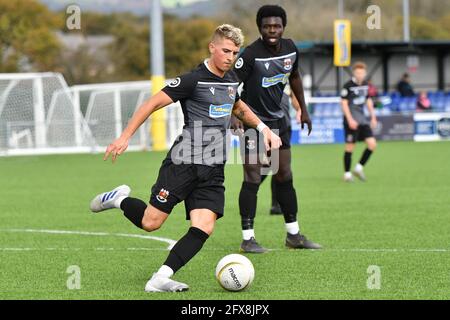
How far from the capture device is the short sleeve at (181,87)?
739cm

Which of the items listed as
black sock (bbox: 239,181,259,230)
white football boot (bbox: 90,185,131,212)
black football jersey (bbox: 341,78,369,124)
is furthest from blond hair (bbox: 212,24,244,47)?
black football jersey (bbox: 341,78,369,124)

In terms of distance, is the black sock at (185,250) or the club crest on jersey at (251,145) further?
the club crest on jersey at (251,145)

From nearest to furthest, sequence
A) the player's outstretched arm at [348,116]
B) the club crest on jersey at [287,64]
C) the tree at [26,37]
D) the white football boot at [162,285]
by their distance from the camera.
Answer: the white football boot at [162,285] < the club crest on jersey at [287,64] < the player's outstretched arm at [348,116] < the tree at [26,37]

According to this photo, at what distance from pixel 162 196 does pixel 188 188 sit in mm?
208

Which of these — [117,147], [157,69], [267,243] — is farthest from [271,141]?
[157,69]

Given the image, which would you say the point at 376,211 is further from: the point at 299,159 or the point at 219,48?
the point at 299,159

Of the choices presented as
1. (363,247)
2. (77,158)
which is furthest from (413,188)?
(77,158)

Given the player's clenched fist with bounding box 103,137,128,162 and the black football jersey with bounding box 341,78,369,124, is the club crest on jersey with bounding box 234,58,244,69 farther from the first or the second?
the black football jersey with bounding box 341,78,369,124

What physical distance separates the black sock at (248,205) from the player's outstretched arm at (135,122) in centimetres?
263

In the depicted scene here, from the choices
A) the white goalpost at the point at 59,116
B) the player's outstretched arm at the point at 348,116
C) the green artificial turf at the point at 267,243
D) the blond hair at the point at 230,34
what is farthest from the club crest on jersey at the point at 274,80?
the white goalpost at the point at 59,116

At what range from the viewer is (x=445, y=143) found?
32.1 m

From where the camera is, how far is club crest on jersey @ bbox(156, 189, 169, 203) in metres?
7.53

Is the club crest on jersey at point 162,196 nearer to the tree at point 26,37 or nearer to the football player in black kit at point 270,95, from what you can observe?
the football player in black kit at point 270,95

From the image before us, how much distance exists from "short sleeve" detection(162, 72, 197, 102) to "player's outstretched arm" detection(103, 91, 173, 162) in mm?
54
